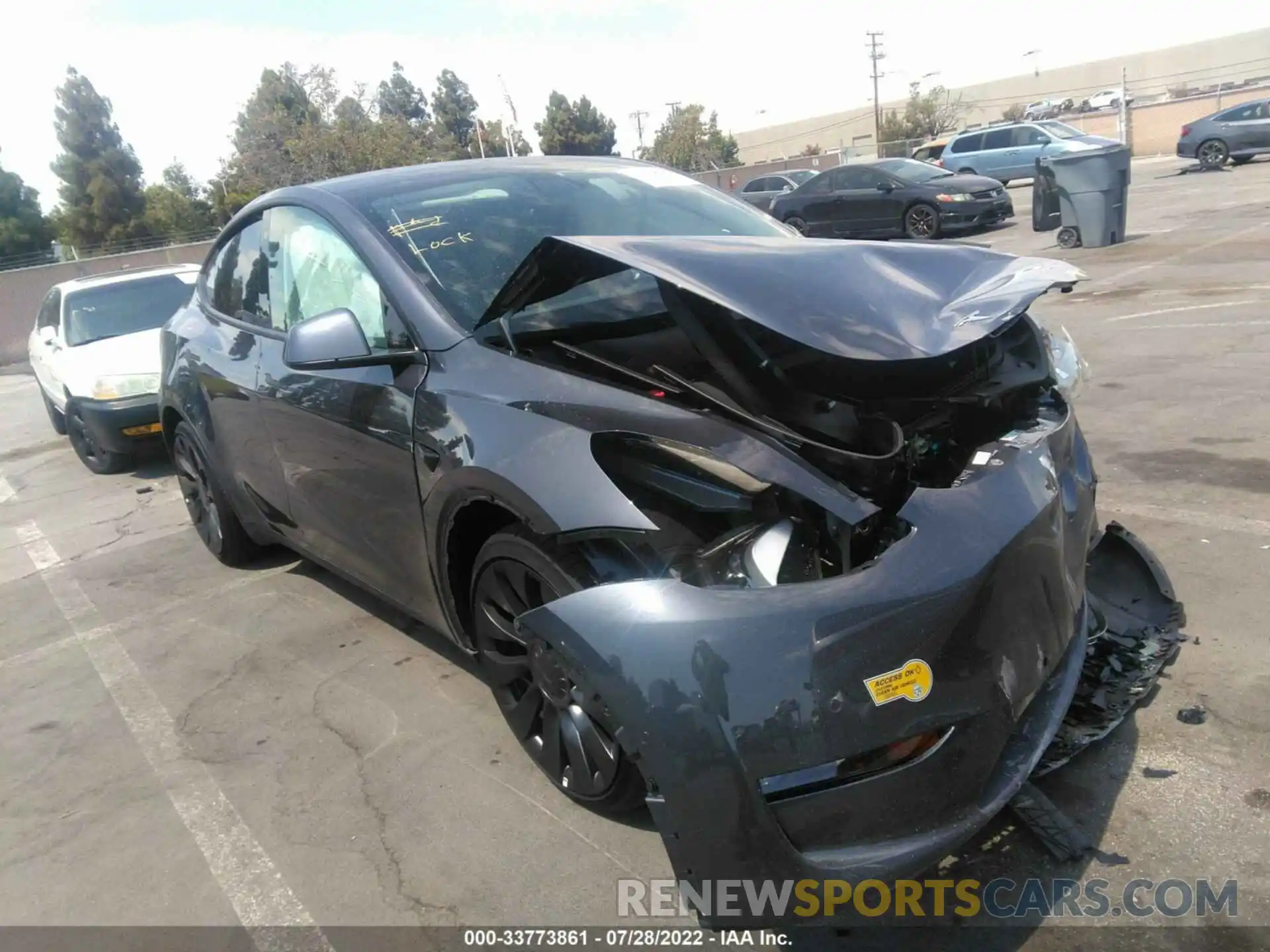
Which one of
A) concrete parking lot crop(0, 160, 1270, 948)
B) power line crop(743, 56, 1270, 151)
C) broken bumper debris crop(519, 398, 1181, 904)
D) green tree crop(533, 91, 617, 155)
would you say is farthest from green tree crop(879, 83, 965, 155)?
broken bumper debris crop(519, 398, 1181, 904)

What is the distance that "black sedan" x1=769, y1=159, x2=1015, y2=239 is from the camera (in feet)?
56.2

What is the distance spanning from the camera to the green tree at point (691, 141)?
64.8 m

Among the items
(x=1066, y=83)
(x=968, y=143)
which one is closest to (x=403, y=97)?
(x=1066, y=83)

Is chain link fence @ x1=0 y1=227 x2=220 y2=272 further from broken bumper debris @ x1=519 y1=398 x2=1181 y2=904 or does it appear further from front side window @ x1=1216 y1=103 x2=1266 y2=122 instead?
front side window @ x1=1216 y1=103 x2=1266 y2=122

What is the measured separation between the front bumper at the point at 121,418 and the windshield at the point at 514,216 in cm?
479

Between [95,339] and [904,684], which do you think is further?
[95,339]

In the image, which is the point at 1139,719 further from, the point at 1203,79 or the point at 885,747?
the point at 1203,79

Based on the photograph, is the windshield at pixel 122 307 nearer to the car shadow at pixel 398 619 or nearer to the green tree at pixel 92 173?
the car shadow at pixel 398 619

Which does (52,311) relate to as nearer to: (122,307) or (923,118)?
(122,307)

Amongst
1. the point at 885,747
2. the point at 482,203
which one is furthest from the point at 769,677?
the point at 482,203

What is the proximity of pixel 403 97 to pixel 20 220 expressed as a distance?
46.9 metres

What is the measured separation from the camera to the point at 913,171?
18.5 metres

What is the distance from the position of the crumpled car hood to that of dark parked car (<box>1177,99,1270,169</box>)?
2430cm

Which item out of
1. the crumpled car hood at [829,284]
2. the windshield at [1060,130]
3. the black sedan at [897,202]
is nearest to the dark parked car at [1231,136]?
the windshield at [1060,130]
